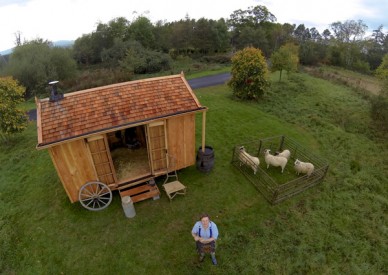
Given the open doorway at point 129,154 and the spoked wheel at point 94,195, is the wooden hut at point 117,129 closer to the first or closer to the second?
the open doorway at point 129,154

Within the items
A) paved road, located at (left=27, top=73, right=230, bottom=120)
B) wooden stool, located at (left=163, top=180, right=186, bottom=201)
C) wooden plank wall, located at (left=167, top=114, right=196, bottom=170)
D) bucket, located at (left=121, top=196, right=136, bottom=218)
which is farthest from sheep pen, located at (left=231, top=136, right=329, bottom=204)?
paved road, located at (left=27, top=73, right=230, bottom=120)

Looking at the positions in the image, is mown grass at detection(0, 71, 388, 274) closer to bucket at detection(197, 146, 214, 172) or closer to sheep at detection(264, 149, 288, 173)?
bucket at detection(197, 146, 214, 172)

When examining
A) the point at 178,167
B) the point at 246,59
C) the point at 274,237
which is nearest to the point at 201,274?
Result: the point at 274,237

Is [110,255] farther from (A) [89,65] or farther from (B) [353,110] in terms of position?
(A) [89,65]

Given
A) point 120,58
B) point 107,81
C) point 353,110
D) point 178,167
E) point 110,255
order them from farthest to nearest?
1. point 120,58
2. point 107,81
3. point 353,110
4. point 178,167
5. point 110,255

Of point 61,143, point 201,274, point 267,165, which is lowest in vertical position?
point 201,274

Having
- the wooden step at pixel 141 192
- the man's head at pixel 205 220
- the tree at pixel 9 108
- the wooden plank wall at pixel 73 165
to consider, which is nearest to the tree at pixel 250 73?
the wooden step at pixel 141 192

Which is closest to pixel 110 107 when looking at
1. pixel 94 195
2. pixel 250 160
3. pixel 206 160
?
pixel 94 195
